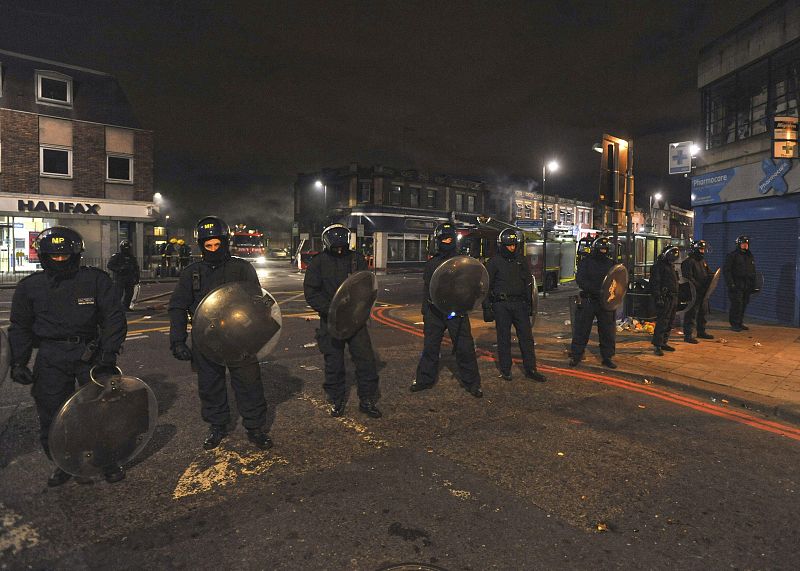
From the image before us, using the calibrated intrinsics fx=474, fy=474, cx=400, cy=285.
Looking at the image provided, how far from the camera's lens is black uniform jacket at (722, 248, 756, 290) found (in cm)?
1012

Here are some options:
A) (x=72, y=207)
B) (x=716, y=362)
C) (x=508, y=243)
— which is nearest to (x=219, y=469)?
(x=508, y=243)

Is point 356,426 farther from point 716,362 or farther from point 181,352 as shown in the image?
point 716,362

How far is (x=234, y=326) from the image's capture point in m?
3.83

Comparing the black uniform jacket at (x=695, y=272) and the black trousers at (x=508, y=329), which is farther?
the black uniform jacket at (x=695, y=272)

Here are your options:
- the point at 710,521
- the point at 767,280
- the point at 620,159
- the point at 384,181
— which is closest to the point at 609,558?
the point at 710,521

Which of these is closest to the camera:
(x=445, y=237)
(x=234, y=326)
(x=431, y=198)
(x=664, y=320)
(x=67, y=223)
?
(x=234, y=326)

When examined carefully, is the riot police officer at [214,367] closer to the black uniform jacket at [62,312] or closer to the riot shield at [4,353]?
the black uniform jacket at [62,312]

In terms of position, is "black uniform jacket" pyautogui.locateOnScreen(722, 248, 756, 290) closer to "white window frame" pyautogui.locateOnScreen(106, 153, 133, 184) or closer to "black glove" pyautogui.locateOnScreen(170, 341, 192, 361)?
"black glove" pyautogui.locateOnScreen(170, 341, 192, 361)

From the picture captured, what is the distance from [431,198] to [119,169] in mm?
28118

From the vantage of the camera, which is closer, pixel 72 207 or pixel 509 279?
pixel 509 279

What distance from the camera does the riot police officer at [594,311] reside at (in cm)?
705

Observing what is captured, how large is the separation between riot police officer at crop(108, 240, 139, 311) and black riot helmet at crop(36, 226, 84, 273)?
9312 mm

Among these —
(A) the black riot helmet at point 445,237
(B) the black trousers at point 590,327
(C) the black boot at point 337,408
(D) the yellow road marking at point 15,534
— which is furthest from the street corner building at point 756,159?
(D) the yellow road marking at point 15,534

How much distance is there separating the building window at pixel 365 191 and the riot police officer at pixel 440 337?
3817 centimetres
